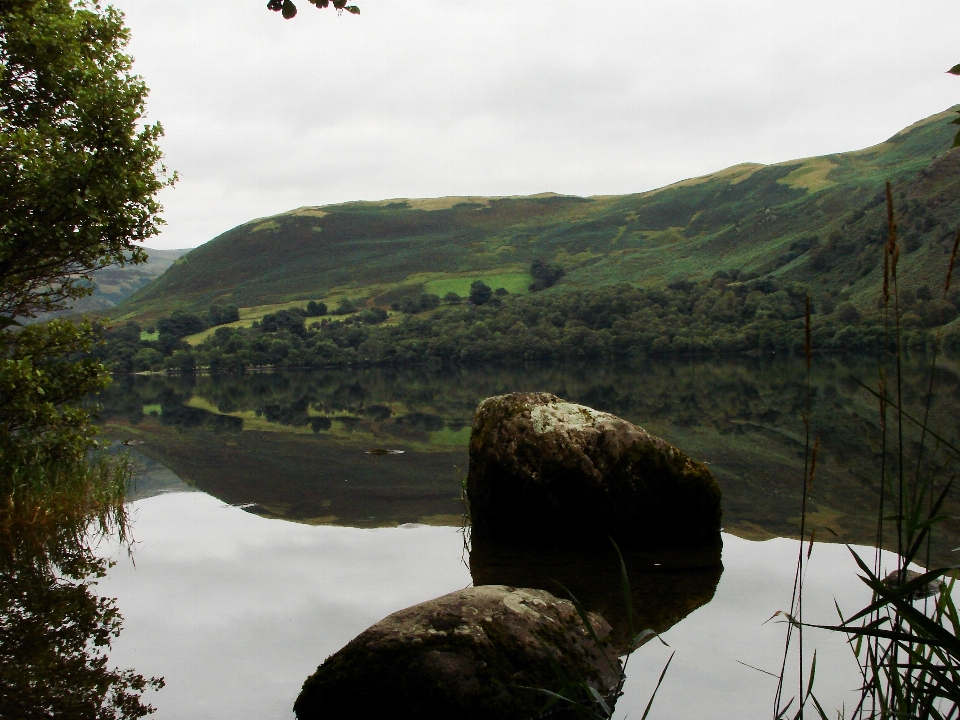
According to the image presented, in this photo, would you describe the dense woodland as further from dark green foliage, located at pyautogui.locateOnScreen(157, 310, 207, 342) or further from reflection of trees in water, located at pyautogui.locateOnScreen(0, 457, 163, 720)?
reflection of trees in water, located at pyautogui.locateOnScreen(0, 457, 163, 720)

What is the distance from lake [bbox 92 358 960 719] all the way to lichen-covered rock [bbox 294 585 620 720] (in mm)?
415

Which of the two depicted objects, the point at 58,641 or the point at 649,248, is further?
the point at 649,248

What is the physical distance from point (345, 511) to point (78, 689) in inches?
329

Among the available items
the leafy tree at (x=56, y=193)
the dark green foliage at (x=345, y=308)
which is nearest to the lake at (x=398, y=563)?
the leafy tree at (x=56, y=193)

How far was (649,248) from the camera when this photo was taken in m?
168

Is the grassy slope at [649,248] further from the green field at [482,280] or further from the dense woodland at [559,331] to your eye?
the dense woodland at [559,331]

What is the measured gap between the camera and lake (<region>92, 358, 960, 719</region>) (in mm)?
6820

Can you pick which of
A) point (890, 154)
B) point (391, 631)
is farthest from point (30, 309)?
point (890, 154)

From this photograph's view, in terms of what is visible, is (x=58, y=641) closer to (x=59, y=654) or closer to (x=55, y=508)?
(x=59, y=654)

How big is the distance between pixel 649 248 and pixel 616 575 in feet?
537

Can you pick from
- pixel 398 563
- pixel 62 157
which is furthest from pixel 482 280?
pixel 398 563

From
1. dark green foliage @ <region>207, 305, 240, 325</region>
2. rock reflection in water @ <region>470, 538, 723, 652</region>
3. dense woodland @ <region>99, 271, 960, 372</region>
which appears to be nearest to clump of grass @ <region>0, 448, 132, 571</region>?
Answer: rock reflection in water @ <region>470, 538, 723, 652</region>

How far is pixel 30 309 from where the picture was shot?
1512cm

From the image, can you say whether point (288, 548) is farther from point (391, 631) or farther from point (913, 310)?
point (913, 310)
